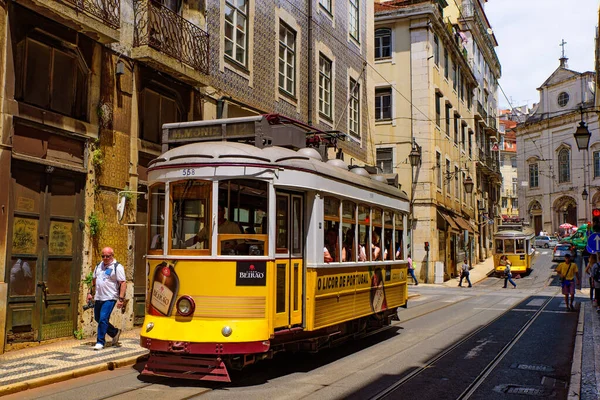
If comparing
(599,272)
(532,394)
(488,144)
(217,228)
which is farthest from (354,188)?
(488,144)

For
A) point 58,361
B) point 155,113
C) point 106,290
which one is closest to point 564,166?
point 155,113

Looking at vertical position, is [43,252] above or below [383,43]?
below

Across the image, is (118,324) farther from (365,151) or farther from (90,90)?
(365,151)

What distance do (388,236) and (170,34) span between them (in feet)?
20.7

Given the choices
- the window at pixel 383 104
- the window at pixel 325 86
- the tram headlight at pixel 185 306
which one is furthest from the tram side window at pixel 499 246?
the tram headlight at pixel 185 306

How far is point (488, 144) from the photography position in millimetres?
55938

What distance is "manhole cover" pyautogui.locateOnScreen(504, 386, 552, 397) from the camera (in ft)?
25.2

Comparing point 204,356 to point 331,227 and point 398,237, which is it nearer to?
point 331,227

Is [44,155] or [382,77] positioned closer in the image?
[44,155]

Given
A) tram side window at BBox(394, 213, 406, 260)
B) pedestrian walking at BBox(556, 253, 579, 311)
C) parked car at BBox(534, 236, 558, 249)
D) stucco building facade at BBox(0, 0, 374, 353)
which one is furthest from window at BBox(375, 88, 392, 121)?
parked car at BBox(534, 236, 558, 249)

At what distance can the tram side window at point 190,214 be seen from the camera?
319 inches

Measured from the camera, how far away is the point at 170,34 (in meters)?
13.3

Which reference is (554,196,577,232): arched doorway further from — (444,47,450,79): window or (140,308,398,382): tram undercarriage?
(140,308,398,382): tram undercarriage

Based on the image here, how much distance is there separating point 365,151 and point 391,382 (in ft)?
57.7
